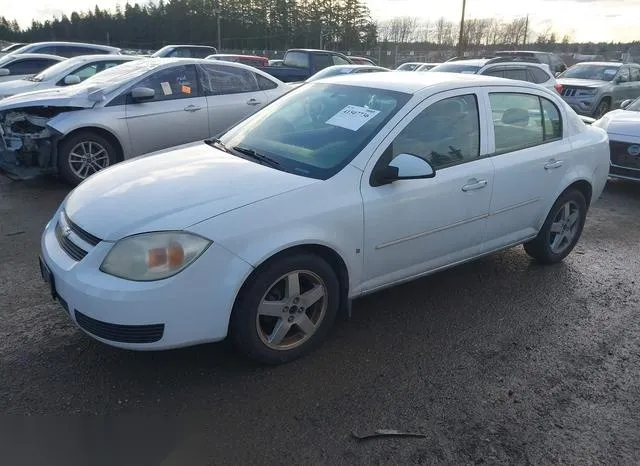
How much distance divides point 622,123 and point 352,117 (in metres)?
6.00

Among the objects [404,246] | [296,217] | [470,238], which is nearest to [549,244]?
[470,238]

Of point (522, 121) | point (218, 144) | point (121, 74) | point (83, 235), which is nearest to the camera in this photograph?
point (83, 235)

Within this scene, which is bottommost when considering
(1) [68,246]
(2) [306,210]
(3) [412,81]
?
(1) [68,246]

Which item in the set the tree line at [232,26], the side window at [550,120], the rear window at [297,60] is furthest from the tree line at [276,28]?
the side window at [550,120]

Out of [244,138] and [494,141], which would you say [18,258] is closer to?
[244,138]

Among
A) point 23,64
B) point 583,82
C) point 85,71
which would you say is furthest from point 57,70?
point 583,82

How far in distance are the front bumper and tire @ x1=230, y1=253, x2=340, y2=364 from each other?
12 centimetres

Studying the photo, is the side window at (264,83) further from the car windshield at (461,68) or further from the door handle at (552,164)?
the car windshield at (461,68)

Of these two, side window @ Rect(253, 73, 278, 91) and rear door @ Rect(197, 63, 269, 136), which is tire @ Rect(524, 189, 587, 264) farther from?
side window @ Rect(253, 73, 278, 91)

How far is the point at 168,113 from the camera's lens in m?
6.86

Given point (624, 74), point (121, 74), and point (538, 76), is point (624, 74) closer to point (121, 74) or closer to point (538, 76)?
point (538, 76)

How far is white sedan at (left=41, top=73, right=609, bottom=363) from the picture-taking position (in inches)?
106

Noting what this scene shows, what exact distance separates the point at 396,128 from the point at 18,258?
11.1 feet

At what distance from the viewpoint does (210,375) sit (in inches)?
119
